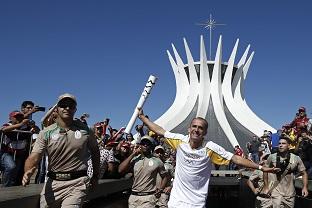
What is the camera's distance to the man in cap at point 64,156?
4.04 m

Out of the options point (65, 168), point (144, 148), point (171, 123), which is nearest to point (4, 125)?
point (144, 148)

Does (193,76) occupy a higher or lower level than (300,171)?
higher

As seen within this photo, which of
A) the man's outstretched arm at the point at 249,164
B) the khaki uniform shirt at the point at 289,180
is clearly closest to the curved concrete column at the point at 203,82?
the khaki uniform shirt at the point at 289,180

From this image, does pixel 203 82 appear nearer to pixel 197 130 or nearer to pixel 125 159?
pixel 125 159

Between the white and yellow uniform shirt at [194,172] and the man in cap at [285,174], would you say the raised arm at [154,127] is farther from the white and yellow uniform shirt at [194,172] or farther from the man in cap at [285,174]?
the man in cap at [285,174]

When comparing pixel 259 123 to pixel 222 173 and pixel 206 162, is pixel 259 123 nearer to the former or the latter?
pixel 222 173

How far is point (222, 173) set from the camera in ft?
64.4

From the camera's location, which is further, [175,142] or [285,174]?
[285,174]

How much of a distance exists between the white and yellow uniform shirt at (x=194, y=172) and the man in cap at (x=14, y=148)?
9.09 feet

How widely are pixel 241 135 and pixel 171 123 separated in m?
5.71

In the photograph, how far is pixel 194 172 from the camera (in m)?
4.16

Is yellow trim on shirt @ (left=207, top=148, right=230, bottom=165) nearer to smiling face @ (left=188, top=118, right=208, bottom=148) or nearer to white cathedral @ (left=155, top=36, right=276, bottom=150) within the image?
smiling face @ (left=188, top=118, right=208, bottom=148)

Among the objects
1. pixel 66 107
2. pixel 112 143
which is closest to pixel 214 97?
pixel 112 143

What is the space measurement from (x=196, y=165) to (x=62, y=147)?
1214mm
